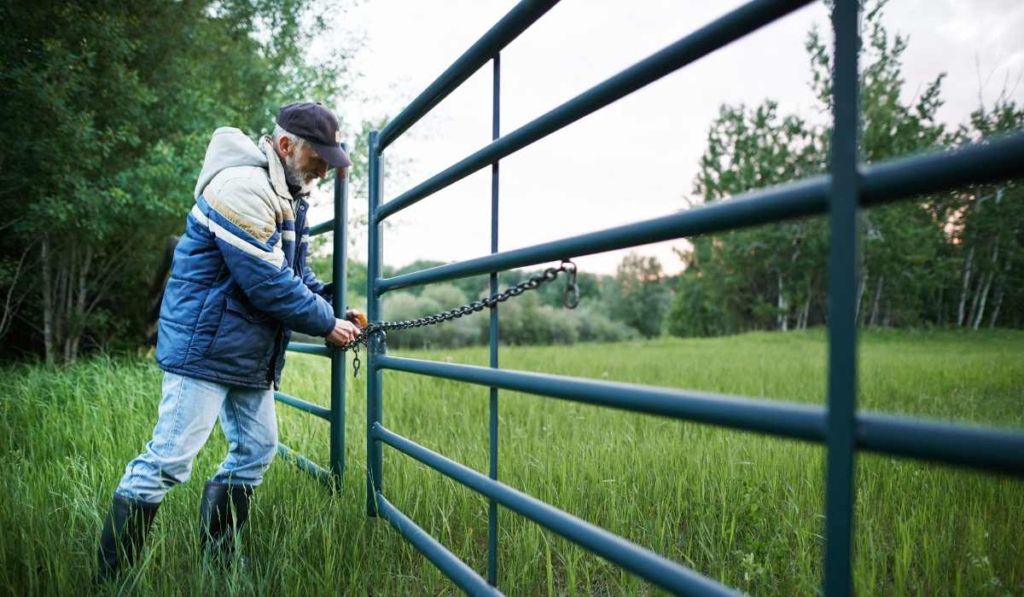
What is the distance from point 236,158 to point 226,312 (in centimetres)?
55

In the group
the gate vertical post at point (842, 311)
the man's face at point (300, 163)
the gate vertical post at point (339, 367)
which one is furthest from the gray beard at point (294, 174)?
the gate vertical post at point (842, 311)

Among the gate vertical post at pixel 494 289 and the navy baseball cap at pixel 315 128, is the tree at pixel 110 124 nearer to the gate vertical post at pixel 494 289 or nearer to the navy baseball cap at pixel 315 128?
the navy baseball cap at pixel 315 128

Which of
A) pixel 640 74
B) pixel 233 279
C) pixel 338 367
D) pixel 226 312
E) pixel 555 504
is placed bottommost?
pixel 555 504

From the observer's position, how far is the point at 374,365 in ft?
8.48

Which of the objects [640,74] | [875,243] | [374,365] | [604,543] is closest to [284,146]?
[374,365]

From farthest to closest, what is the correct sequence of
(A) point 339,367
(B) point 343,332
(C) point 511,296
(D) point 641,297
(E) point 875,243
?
1. (D) point 641,297
2. (E) point 875,243
3. (A) point 339,367
4. (B) point 343,332
5. (C) point 511,296

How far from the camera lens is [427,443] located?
3.94m

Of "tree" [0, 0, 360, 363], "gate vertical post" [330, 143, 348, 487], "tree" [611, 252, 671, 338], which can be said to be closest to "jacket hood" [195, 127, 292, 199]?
"gate vertical post" [330, 143, 348, 487]

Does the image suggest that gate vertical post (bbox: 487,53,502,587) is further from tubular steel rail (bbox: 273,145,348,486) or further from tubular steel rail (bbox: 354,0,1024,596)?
tubular steel rail (bbox: 273,145,348,486)

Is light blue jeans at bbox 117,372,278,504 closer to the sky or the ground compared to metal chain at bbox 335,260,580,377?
closer to the ground

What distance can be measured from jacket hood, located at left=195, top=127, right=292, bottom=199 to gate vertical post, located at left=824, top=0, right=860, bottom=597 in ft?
6.57

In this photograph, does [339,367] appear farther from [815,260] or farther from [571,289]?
[815,260]

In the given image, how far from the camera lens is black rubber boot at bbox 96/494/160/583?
216 cm

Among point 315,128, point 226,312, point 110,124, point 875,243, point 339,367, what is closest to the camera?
point 226,312
